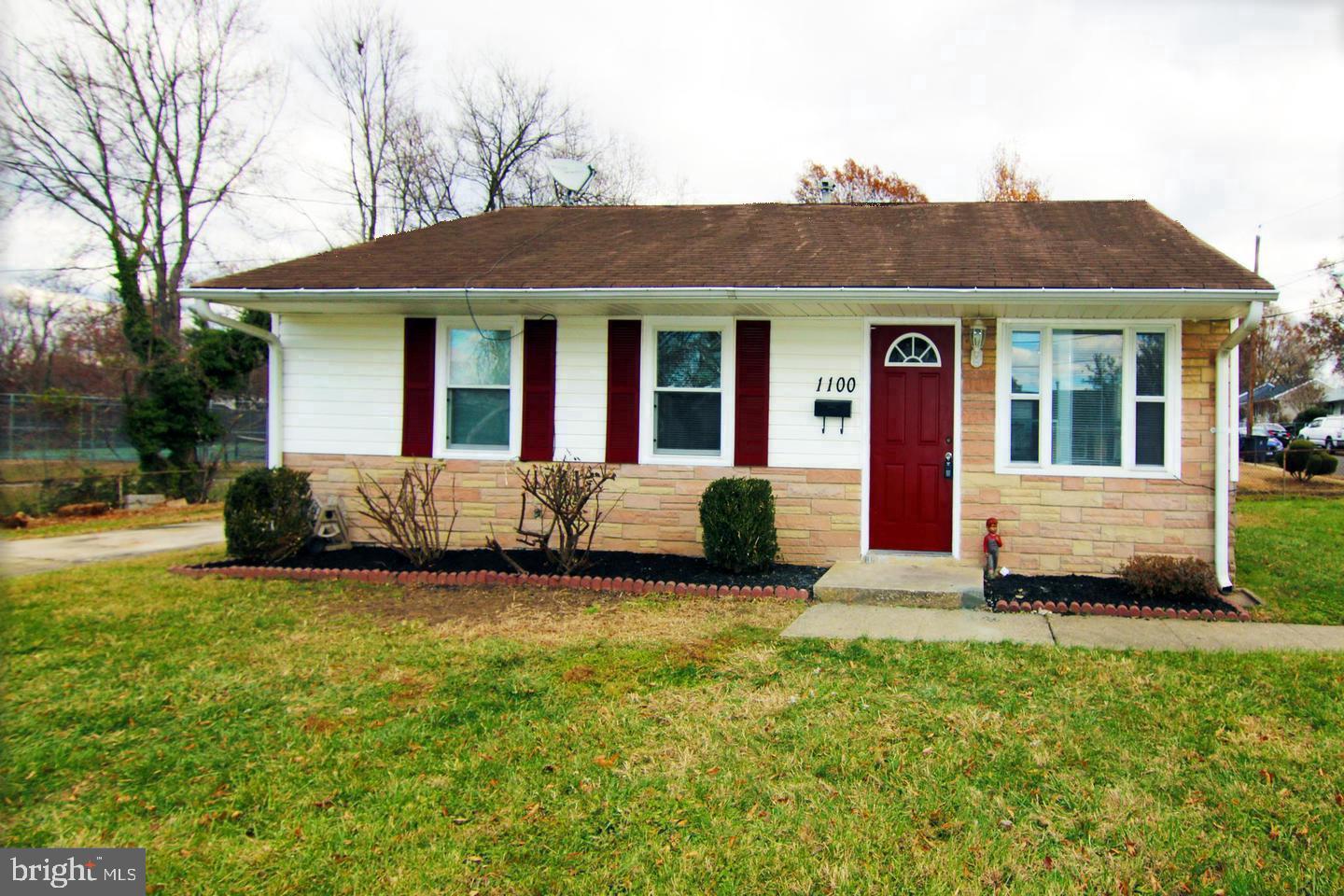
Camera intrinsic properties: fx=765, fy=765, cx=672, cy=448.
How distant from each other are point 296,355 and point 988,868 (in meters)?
8.23

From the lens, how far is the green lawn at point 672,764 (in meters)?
2.64

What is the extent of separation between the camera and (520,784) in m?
3.17

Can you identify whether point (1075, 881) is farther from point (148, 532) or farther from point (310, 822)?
point (148, 532)

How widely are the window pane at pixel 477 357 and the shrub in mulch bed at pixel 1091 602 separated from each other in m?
5.36

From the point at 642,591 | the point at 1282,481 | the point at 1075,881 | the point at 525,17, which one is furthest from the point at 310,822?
the point at 1282,481

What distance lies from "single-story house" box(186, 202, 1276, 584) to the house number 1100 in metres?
0.02

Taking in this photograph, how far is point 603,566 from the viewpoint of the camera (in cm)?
761

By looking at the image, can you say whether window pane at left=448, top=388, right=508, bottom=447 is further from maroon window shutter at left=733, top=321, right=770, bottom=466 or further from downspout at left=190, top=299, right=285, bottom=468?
maroon window shutter at left=733, top=321, right=770, bottom=466

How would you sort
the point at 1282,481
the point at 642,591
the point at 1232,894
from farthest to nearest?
1. the point at 1282,481
2. the point at 642,591
3. the point at 1232,894

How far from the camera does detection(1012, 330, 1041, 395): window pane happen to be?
24.3 ft

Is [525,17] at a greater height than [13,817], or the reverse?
[525,17]

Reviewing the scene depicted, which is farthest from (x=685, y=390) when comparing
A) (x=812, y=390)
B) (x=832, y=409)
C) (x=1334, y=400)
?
(x=1334, y=400)

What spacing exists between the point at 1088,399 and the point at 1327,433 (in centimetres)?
3369

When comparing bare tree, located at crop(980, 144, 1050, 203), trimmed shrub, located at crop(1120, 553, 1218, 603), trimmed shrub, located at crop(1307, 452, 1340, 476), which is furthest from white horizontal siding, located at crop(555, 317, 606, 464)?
bare tree, located at crop(980, 144, 1050, 203)
